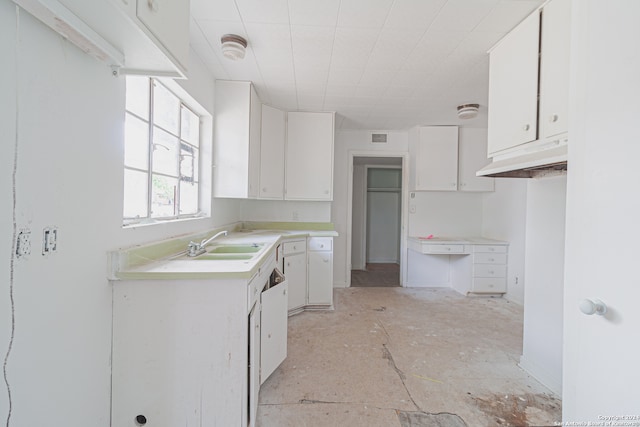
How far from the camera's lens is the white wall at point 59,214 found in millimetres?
866

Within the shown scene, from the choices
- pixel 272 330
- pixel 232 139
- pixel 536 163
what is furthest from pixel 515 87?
pixel 232 139

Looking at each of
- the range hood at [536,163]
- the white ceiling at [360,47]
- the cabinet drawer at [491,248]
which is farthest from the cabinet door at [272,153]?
the cabinet drawer at [491,248]

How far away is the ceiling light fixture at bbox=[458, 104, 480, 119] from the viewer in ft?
10.8

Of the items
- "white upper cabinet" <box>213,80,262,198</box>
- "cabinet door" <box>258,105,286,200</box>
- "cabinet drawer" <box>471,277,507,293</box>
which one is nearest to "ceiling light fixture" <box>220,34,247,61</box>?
"white upper cabinet" <box>213,80,262,198</box>

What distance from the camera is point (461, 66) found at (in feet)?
7.80

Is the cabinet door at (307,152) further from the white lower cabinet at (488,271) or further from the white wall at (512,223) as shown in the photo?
the white wall at (512,223)

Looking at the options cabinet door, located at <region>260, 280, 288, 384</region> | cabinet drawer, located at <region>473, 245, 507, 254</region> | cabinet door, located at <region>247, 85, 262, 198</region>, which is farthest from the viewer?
cabinet drawer, located at <region>473, 245, 507, 254</region>

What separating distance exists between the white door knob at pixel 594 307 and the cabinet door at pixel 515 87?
4.04ft

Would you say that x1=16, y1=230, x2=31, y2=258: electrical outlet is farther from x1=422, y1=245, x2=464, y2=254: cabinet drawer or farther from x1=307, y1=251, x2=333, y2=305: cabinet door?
x1=422, y1=245, x2=464, y2=254: cabinet drawer

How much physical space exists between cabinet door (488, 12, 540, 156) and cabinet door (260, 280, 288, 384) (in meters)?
1.82

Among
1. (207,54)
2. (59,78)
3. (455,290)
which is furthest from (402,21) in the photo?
(455,290)

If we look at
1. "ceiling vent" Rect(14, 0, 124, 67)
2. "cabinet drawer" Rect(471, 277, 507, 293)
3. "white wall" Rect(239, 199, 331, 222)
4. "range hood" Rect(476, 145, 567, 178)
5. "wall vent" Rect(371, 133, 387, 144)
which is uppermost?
"wall vent" Rect(371, 133, 387, 144)

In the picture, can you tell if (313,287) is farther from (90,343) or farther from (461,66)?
(461,66)

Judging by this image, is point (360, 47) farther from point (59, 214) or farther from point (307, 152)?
point (59, 214)
